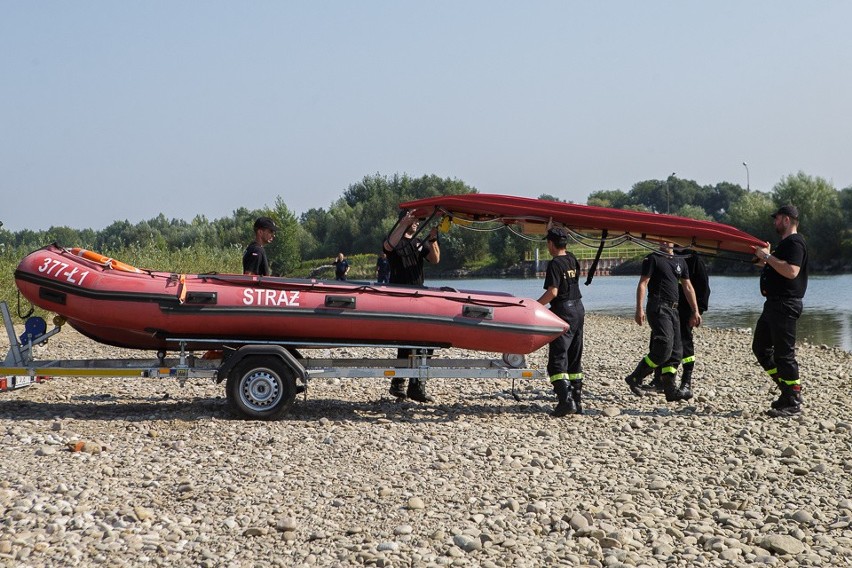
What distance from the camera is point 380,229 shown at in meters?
71.7

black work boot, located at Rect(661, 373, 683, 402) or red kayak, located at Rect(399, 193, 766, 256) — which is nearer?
red kayak, located at Rect(399, 193, 766, 256)

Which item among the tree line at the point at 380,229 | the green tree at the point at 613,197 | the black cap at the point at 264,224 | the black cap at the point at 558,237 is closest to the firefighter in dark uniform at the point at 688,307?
the black cap at the point at 558,237

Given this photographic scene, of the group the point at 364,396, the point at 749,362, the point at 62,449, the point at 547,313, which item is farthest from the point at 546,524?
the point at 749,362

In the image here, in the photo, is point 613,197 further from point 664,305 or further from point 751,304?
point 664,305

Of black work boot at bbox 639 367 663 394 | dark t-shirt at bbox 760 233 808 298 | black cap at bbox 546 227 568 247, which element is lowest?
black work boot at bbox 639 367 663 394

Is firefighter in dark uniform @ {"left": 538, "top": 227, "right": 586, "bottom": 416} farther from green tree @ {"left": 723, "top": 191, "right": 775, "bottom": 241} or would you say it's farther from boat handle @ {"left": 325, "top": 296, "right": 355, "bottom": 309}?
green tree @ {"left": 723, "top": 191, "right": 775, "bottom": 241}

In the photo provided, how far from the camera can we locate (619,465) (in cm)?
659

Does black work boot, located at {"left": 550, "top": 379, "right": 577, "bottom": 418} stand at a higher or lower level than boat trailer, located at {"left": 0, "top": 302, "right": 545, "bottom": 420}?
lower

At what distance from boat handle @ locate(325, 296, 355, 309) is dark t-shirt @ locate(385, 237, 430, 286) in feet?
2.71

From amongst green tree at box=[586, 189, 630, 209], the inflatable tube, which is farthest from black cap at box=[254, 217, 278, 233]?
green tree at box=[586, 189, 630, 209]

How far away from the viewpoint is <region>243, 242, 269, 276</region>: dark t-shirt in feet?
29.0

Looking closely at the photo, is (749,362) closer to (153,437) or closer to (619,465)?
(619,465)

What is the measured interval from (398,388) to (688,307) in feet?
10.4

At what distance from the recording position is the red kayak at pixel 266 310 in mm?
7844
